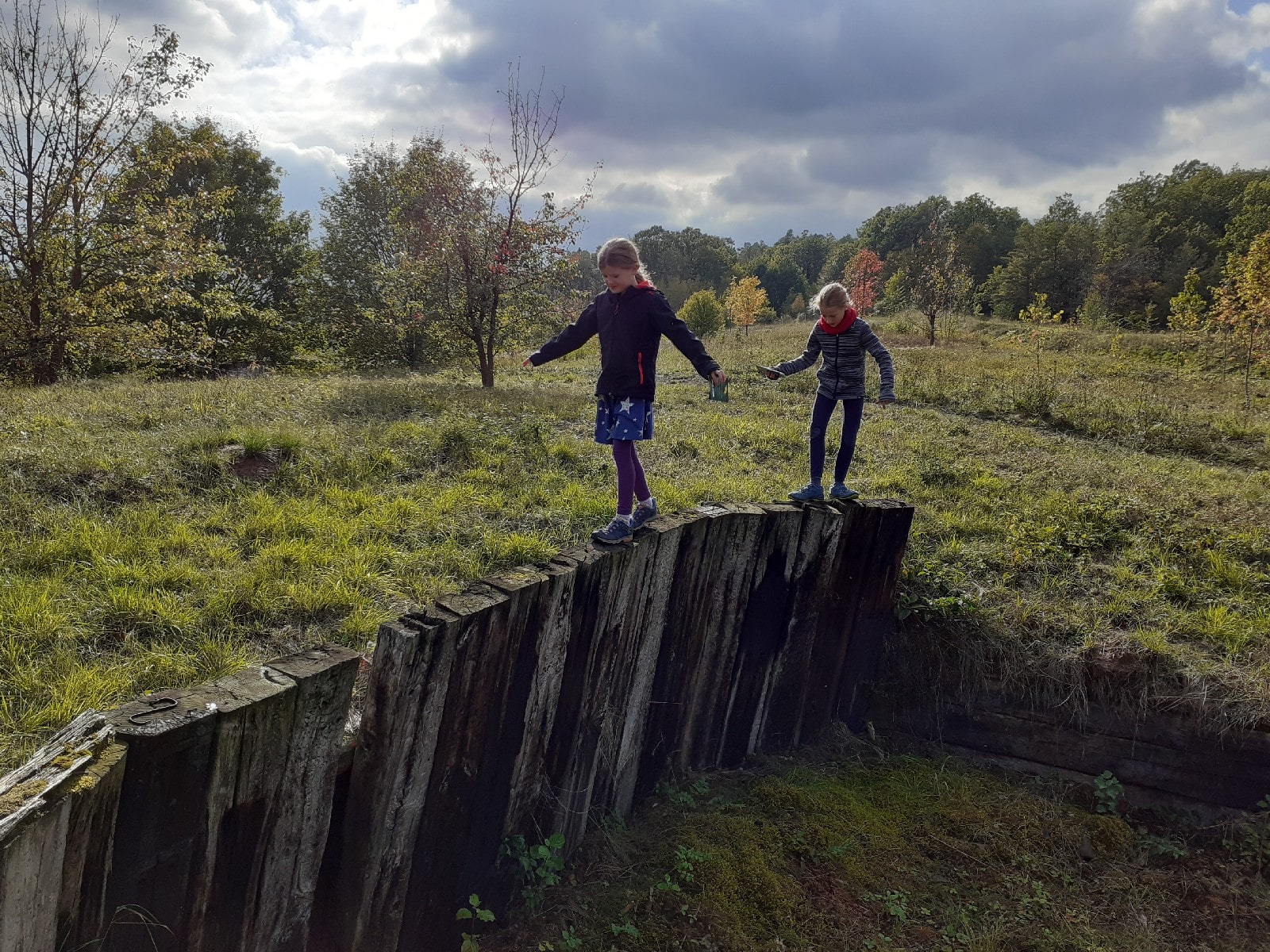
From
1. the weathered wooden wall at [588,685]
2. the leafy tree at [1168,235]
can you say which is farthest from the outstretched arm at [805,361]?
the leafy tree at [1168,235]

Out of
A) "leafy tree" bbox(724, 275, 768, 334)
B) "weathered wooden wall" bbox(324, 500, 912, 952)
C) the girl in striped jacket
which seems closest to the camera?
"weathered wooden wall" bbox(324, 500, 912, 952)

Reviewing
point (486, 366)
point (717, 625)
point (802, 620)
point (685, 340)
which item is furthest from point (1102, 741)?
Answer: point (486, 366)

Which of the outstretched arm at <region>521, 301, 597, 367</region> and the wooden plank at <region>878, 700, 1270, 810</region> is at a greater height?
the outstretched arm at <region>521, 301, 597, 367</region>

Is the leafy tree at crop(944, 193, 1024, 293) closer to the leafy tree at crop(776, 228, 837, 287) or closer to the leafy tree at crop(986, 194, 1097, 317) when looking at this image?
the leafy tree at crop(986, 194, 1097, 317)

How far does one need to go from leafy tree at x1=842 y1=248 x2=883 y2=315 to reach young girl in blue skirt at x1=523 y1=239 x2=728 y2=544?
3942 cm

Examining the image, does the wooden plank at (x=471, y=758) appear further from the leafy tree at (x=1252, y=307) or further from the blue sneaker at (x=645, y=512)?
the leafy tree at (x=1252, y=307)

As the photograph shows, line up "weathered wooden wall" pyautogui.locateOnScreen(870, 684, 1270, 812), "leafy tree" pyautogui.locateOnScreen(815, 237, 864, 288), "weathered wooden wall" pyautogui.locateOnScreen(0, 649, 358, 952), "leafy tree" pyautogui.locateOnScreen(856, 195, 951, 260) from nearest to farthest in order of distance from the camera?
"weathered wooden wall" pyautogui.locateOnScreen(0, 649, 358, 952) → "weathered wooden wall" pyautogui.locateOnScreen(870, 684, 1270, 812) → "leafy tree" pyautogui.locateOnScreen(856, 195, 951, 260) → "leafy tree" pyautogui.locateOnScreen(815, 237, 864, 288)

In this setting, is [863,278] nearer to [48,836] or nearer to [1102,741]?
[1102,741]

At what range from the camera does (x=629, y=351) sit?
3.99 meters

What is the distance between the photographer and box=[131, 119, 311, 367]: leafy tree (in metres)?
21.1

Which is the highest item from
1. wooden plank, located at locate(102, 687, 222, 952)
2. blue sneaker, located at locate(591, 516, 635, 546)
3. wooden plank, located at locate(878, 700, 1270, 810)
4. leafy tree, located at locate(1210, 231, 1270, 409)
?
leafy tree, located at locate(1210, 231, 1270, 409)

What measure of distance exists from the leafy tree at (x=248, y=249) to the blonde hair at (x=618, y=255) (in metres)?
19.0

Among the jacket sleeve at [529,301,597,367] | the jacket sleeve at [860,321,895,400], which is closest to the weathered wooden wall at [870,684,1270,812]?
the jacket sleeve at [860,321,895,400]

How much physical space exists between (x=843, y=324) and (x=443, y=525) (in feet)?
11.0
